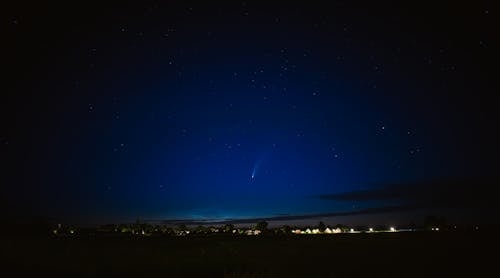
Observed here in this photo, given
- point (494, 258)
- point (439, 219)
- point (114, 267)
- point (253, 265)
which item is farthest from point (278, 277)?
point (439, 219)

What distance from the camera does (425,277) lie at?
667 inches

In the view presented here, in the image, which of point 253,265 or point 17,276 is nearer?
point 17,276

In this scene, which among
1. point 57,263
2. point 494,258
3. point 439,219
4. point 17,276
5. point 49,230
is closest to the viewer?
point 17,276

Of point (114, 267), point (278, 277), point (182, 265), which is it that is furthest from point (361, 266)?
point (114, 267)

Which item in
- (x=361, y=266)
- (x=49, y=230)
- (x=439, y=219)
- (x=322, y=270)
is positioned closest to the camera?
(x=322, y=270)

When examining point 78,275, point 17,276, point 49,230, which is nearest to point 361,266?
point 78,275

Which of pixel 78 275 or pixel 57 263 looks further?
pixel 57 263

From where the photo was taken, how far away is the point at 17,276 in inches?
589

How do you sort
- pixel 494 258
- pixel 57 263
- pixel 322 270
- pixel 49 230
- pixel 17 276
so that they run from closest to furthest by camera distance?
1. pixel 17 276
2. pixel 57 263
3. pixel 322 270
4. pixel 494 258
5. pixel 49 230

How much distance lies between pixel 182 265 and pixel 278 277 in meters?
4.87

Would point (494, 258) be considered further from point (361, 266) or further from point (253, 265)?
point (253, 265)

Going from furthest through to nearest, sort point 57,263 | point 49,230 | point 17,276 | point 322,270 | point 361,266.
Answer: point 49,230 < point 361,266 < point 322,270 < point 57,263 < point 17,276

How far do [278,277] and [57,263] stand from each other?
9.13 meters

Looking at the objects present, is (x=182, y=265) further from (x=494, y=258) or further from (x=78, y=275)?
(x=494, y=258)
